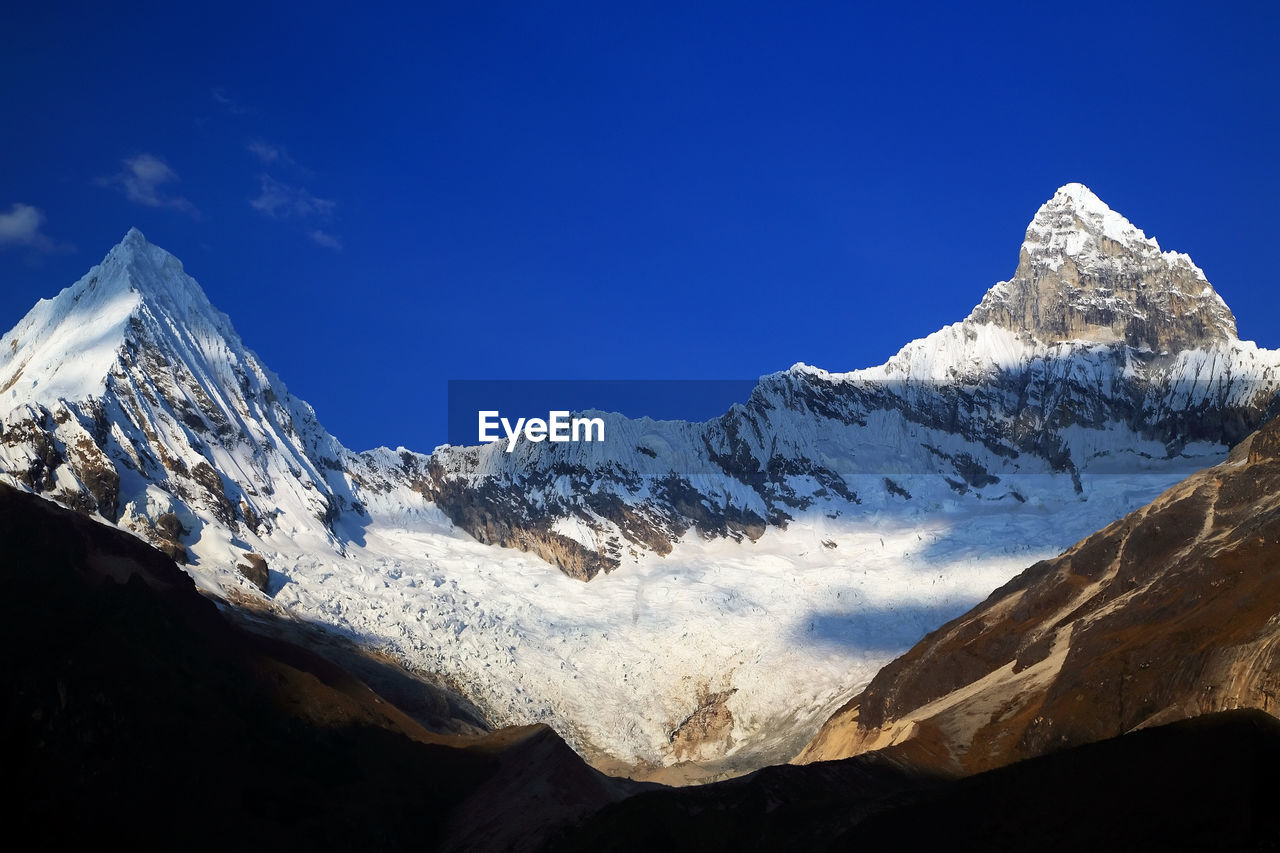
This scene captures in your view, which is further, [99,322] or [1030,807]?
[99,322]

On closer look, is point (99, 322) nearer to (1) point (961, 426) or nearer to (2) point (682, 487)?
(2) point (682, 487)

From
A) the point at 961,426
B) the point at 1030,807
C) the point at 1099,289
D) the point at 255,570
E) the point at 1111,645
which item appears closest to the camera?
the point at 1030,807

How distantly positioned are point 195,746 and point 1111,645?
3359 cm

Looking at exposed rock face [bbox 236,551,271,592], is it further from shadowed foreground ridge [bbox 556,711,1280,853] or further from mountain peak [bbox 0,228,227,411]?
shadowed foreground ridge [bbox 556,711,1280,853]

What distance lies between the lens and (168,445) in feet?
339

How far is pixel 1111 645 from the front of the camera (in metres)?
44.3

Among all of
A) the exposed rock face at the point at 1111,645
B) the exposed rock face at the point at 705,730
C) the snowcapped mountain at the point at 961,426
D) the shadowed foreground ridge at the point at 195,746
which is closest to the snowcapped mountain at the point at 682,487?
the exposed rock face at the point at 705,730

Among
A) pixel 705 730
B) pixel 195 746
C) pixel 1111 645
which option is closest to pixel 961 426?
pixel 705 730

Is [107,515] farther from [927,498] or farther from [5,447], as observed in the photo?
[927,498]

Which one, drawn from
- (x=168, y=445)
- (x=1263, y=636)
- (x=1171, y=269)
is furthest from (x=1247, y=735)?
(x=1171, y=269)

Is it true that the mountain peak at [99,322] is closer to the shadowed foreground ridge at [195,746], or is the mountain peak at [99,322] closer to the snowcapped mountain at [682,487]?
the snowcapped mountain at [682,487]

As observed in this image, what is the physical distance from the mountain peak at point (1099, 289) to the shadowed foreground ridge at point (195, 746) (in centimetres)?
14810

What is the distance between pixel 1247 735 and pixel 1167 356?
154027 millimetres

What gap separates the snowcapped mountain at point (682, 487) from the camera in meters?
92.9
